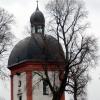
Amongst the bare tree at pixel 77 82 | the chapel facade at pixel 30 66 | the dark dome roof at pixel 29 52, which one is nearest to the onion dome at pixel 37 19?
the chapel facade at pixel 30 66

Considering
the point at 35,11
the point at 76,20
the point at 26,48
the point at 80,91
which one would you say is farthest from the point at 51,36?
the point at 35,11

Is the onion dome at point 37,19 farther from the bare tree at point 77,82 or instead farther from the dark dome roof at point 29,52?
the bare tree at point 77,82

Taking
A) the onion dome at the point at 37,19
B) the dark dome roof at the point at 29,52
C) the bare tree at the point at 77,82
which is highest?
the onion dome at the point at 37,19

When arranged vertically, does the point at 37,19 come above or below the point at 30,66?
above

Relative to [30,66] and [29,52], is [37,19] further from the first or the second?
[30,66]

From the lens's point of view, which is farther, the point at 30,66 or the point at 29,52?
the point at 30,66

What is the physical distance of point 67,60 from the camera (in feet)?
159

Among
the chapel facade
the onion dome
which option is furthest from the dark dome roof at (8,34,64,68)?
the onion dome

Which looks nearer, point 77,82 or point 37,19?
point 77,82

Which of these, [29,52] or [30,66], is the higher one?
[29,52]

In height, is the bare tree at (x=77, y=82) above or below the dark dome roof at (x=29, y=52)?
below

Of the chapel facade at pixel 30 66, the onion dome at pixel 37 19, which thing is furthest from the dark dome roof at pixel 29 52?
the onion dome at pixel 37 19

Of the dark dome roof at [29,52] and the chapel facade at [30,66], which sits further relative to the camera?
the chapel facade at [30,66]

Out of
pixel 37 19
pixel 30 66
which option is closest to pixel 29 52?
pixel 30 66
